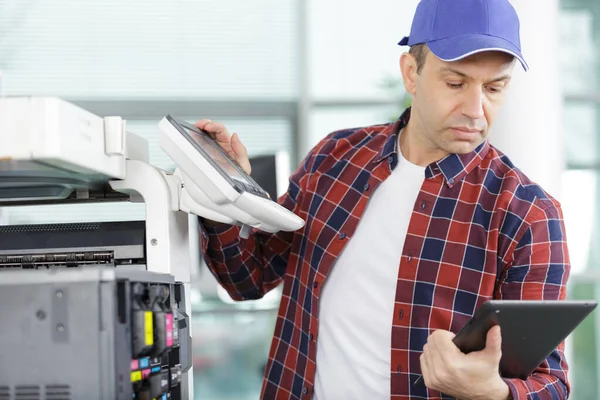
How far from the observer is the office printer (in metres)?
1.06

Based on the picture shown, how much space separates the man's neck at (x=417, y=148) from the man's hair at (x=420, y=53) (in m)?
0.13

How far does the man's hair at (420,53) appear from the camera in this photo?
5.45ft

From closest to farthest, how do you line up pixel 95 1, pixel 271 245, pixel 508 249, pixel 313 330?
pixel 508 249, pixel 313 330, pixel 271 245, pixel 95 1

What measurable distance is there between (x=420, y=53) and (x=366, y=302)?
524mm

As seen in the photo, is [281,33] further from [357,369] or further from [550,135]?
[357,369]

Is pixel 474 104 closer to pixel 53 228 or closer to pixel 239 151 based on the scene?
pixel 239 151

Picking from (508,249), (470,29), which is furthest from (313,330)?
(470,29)

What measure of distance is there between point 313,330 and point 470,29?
0.68 m

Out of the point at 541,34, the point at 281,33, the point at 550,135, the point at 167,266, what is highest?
the point at 281,33

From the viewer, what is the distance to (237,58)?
454 centimetres

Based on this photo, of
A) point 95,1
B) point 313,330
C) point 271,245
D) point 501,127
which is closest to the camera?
point 313,330

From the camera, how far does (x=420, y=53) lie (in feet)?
5.52

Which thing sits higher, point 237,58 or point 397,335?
point 237,58

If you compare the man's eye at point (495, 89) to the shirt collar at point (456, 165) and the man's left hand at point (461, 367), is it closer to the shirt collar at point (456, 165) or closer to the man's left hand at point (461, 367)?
the shirt collar at point (456, 165)
